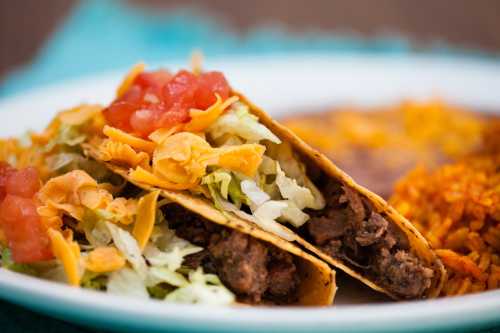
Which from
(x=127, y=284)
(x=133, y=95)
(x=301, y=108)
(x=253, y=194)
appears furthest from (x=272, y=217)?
(x=301, y=108)

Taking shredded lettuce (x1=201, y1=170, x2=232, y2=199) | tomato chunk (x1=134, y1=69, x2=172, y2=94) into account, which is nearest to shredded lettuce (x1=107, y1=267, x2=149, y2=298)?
shredded lettuce (x1=201, y1=170, x2=232, y2=199)

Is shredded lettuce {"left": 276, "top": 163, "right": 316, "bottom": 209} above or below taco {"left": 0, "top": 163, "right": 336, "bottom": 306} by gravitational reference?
above

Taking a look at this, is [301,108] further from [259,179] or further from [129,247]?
[129,247]

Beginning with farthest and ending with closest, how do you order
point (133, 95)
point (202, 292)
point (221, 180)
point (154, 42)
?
point (154, 42) → point (133, 95) → point (221, 180) → point (202, 292)

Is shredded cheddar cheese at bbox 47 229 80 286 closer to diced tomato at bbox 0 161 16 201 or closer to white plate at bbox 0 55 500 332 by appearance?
white plate at bbox 0 55 500 332

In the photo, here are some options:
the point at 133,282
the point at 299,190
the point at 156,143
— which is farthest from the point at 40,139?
the point at 299,190

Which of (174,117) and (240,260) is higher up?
(174,117)
